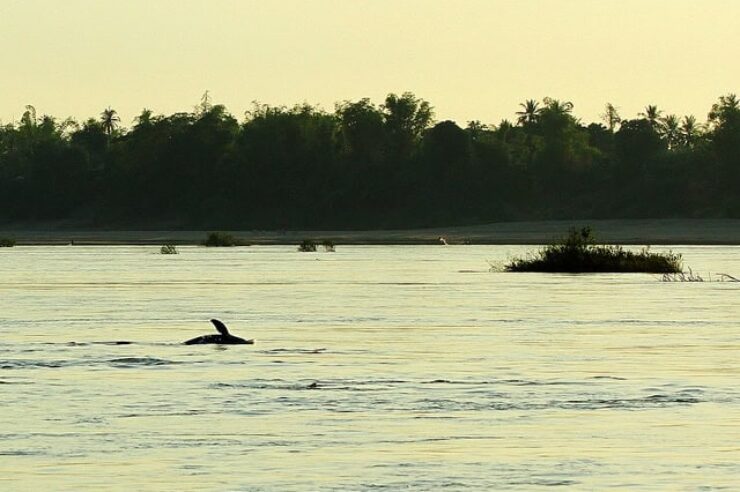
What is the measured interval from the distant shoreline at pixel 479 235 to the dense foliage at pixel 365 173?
5.48 m

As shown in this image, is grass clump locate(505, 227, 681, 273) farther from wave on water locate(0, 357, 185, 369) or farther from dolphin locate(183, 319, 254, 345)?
wave on water locate(0, 357, 185, 369)

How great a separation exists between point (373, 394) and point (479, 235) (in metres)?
123

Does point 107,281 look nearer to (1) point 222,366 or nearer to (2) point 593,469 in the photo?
(1) point 222,366

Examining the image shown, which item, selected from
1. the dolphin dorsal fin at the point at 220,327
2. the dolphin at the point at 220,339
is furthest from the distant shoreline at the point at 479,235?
the dolphin dorsal fin at the point at 220,327

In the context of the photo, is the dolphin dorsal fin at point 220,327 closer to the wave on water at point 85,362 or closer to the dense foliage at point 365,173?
the wave on water at point 85,362

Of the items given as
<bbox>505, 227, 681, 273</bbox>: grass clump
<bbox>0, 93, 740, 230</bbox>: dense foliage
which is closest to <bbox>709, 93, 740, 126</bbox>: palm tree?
<bbox>0, 93, 740, 230</bbox>: dense foliage

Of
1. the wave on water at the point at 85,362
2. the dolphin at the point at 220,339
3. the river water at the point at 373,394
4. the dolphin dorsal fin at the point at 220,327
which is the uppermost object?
the dolphin dorsal fin at the point at 220,327

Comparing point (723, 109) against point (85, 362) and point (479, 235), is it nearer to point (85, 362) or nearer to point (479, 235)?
point (479, 235)

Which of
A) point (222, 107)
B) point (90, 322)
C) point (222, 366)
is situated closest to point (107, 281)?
point (90, 322)

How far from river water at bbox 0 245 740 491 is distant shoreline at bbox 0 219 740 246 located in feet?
280

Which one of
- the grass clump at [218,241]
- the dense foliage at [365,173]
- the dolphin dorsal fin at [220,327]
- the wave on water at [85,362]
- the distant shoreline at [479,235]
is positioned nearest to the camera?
the wave on water at [85,362]

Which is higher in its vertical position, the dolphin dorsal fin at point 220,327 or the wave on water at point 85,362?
the dolphin dorsal fin at point 220,327

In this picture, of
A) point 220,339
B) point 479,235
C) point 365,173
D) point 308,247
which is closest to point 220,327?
point 220,339

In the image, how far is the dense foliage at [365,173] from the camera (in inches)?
6407
